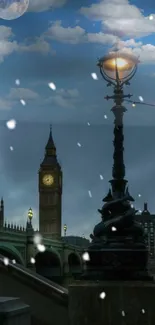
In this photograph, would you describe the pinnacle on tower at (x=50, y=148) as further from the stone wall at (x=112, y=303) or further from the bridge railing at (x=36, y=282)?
the stone wall at (x=112, y=303)

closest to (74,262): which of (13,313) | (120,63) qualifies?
(120,63)

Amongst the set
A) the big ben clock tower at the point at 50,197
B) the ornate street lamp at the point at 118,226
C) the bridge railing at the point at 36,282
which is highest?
the big ben clock tower at the point at 50,197

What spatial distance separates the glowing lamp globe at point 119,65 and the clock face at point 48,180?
151 m

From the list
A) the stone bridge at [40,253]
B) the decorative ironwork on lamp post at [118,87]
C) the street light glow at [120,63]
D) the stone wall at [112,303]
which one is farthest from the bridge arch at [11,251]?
the stone wall at [112,303]

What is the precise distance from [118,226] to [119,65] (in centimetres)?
461

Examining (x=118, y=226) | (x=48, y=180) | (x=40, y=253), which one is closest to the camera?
(x=118, y=226)

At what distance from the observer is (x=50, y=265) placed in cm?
8400

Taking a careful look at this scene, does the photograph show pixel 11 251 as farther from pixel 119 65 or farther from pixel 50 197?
pixel 50 197

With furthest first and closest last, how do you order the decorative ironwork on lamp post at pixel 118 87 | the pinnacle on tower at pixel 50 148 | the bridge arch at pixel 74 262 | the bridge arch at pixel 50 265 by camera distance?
the pinnacle on tower at pixel 50 148 < the bridge arch at pixel 74 262 < the bridge arch at pixel 50 265 < the decorative ironwork on lamp post at pixel 118 87

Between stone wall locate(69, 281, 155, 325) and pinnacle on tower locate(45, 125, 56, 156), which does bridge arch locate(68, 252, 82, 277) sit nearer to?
stone wall locate(69, 281, 155, 325)

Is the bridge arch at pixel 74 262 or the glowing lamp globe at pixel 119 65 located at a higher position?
the glowing lamp globe at pixel 119 65

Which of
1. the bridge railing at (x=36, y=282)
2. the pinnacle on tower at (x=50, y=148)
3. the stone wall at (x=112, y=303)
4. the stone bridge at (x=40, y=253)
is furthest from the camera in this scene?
the pinnacle on tower at (x=50, y=148)

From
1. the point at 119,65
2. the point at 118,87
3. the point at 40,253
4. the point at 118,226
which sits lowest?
the point at 118,226

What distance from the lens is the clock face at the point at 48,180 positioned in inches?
6531
